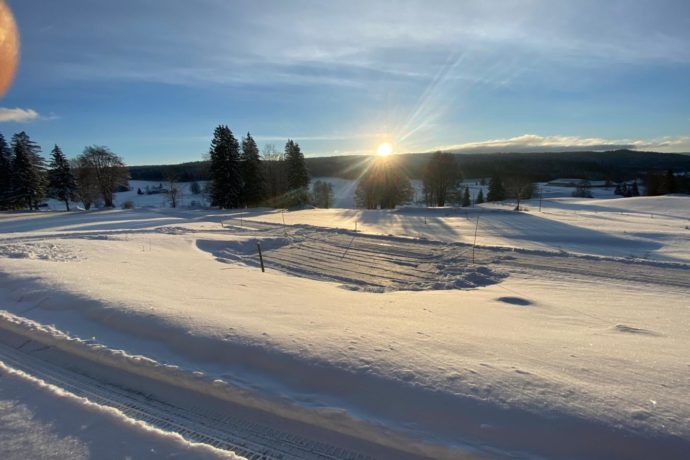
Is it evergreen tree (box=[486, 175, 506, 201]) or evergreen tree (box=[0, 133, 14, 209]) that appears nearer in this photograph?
evergreen tree (box=[0, 133, 14, 209])

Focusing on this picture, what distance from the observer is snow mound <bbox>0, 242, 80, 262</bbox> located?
29.0ft

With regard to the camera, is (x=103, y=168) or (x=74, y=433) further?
(x=103, y=168)

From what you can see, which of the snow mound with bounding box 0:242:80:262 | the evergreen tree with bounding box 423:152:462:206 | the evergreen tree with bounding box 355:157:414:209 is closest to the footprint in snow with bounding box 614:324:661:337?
the snow mound with bounding box 0:242:80:262

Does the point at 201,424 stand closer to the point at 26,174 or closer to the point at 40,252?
the point at 40,252

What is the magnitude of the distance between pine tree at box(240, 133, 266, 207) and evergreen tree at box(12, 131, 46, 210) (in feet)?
75.1

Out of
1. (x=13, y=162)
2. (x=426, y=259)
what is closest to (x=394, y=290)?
(x=426, y=259)

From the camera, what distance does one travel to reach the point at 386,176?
4591cm

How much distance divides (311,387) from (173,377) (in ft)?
4.39

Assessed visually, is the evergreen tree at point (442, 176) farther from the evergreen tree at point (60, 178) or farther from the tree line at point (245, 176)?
the evergreen tree at point (60, 178)

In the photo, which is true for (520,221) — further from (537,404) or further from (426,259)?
(537,404)

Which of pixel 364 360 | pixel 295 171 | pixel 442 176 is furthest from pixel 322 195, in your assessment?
pixel 364 360

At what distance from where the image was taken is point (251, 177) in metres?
39.9

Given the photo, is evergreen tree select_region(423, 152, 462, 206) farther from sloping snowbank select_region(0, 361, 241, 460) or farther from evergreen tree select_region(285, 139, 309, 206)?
sloping snowbank select_region(0, 361, 241, 460)

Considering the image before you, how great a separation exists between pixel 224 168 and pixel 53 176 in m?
21.5
